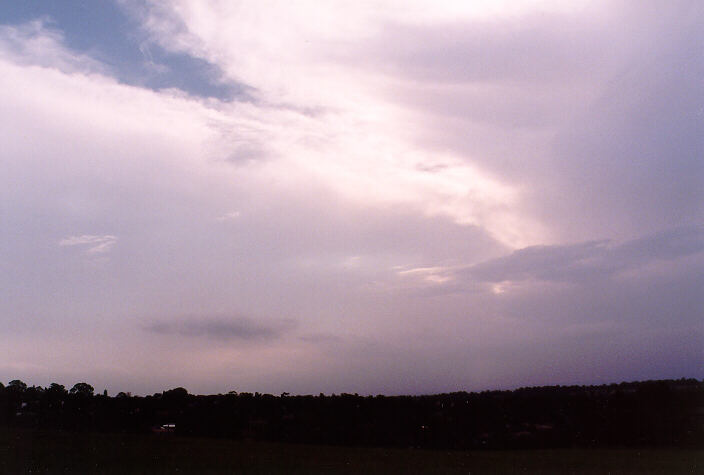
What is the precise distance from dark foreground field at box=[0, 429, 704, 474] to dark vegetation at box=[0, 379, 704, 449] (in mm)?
Result: 1835

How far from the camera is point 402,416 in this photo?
3183cm

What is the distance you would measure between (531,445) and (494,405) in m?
2.40

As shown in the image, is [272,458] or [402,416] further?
[402,416]

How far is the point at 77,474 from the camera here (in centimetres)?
1820

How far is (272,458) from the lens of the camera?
899 inches

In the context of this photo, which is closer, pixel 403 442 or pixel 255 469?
pixel 255 469

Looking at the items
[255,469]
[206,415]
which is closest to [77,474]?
[255,469]

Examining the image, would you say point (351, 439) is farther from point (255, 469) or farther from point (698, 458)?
point (698, 458)

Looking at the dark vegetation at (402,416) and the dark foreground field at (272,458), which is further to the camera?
the dark vegetation at (402,416)

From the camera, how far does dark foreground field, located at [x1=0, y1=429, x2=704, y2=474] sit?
19.9 meters

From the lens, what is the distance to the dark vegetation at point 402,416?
2966cm

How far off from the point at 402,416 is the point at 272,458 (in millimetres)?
10402

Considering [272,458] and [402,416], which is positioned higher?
[402,416]

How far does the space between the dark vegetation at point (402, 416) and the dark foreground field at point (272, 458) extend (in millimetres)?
1835
